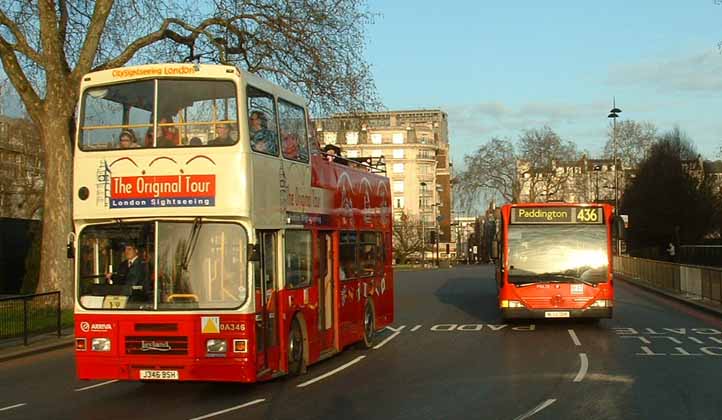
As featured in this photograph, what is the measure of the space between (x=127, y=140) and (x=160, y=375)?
2.97 m

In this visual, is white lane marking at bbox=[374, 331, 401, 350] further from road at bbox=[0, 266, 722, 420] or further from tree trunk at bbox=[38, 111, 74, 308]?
tree trunk at bbox=[38, 111, 74, 308]

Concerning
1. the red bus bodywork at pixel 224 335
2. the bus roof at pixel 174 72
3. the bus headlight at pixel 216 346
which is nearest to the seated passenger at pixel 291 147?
the red bus bodywork at pixel 224 335

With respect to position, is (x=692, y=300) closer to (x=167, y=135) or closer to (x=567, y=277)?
(x=567, y=277)

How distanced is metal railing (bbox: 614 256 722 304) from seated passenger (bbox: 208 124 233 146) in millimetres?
18736

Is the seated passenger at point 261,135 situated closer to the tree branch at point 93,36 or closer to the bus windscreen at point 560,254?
the bus windscreen at point 560,254

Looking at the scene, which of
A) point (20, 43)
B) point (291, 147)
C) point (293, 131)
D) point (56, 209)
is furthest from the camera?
point (20, 43)

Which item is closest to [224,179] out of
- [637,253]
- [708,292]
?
[708,292]

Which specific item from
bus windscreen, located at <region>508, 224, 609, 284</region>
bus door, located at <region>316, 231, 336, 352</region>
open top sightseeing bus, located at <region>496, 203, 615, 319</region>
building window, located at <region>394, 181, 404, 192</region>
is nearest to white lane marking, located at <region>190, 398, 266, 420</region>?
bus door, located at <region>316, 231, 336, 352</region>

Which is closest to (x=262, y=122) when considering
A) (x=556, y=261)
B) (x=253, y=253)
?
(x=253, y=253)

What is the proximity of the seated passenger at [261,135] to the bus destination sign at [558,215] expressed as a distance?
1010 centimetres

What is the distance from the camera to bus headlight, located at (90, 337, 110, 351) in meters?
10.9

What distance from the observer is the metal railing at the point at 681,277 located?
26.6 meters

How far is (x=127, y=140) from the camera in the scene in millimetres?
11227

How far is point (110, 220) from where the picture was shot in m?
11.1
